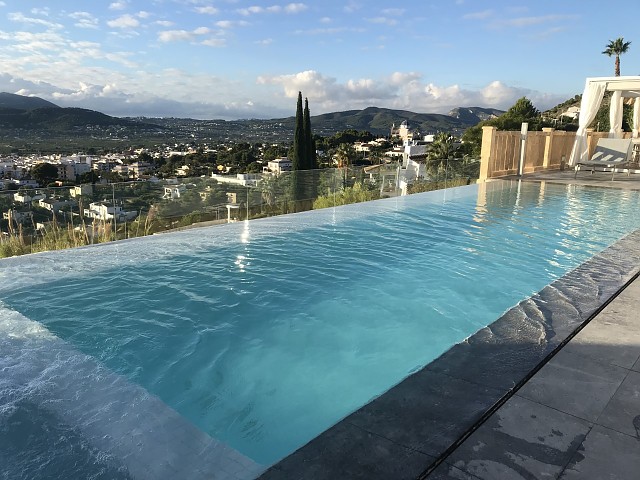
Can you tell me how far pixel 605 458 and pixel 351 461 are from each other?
3.93 feet

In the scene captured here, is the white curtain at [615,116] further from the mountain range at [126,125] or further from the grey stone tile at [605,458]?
the mountain range at [126,125]

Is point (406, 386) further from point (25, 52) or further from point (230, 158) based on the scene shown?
point (230, 158)

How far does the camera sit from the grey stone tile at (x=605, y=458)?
2072mm

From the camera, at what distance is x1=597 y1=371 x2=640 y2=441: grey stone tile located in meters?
2.45

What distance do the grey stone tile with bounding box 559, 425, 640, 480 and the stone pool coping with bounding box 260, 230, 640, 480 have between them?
0.47 meters

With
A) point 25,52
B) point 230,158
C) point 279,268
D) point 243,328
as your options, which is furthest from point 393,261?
point 230,158

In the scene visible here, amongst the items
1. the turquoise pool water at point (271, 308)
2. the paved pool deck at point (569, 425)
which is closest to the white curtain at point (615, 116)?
the turquoise pool water at point (271, 308)

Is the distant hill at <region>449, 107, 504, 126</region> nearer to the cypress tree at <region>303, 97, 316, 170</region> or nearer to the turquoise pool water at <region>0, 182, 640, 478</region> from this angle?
the cypress tree at <region>303, 97, 316, 170</region>

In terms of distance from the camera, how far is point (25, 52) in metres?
20.0

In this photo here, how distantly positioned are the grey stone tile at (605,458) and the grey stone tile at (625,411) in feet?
0.25

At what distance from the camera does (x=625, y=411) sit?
8.52 feet

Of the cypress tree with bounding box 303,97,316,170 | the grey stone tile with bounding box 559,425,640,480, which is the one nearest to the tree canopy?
the cypress tree with bounding box 303,97,316,170

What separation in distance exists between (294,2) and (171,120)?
54.7 meters

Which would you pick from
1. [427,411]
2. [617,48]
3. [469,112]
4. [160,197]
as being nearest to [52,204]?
[160,197]
